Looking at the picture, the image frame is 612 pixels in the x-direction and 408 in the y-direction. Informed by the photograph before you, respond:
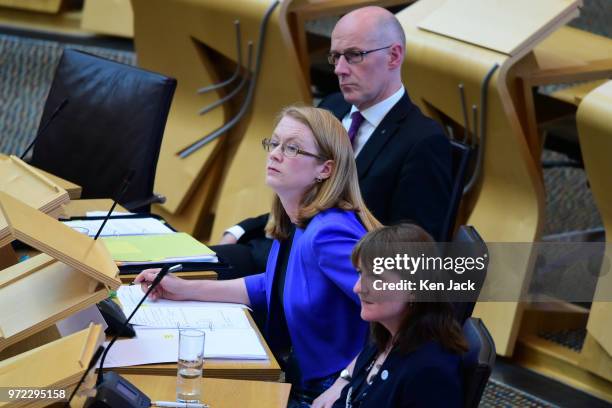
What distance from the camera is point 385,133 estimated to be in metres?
3.00

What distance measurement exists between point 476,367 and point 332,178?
741mm

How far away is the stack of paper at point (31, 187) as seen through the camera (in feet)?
7.66

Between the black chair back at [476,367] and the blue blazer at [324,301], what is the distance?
0.49 m

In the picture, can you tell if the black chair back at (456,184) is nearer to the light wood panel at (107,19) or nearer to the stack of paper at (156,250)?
the stack of paper at (156,250)

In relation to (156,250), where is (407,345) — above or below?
above

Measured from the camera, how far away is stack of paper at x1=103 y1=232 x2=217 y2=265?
2.57 m

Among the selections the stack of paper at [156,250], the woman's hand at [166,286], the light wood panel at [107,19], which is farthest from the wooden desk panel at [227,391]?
the light wood panel at [107,19]

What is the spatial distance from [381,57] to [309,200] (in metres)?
0.80

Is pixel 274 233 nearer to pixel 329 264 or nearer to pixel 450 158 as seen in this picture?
pixel 329 264

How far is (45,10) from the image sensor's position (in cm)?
647

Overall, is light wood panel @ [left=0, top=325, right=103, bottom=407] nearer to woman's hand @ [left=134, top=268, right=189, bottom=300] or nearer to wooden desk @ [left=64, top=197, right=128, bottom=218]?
woman's hand @ [left=134, top=268, right=189, bottom=300]

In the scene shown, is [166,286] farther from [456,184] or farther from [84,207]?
[456,184]

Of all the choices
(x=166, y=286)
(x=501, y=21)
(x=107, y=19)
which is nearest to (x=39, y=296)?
(x=166, y=286)

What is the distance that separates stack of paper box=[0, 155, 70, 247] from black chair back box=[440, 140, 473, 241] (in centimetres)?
106
